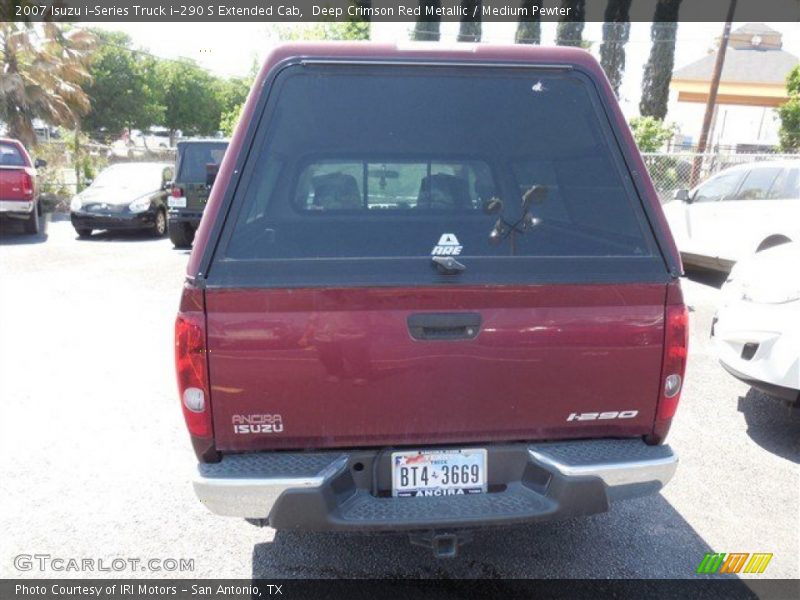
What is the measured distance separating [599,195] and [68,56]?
21.2m

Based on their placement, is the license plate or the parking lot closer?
the license plate

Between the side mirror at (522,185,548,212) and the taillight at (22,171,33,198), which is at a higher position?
the side mirror at (522,185,548,212)

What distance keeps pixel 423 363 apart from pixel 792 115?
78.1ft

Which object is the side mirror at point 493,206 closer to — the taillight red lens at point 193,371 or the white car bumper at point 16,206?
the taillight red lens at point 193,371

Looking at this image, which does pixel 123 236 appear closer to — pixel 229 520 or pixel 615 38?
pixel 229 520

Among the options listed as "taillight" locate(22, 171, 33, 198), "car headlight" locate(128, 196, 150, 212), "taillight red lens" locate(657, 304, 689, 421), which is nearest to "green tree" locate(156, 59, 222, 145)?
"taillight" locate(22, 171, 33, 198)

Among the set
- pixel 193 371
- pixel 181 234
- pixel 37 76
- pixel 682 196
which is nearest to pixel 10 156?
pixel 181 234

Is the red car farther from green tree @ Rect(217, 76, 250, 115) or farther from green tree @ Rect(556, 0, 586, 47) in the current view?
green tree @ Rect(217, 76, 250, 115)

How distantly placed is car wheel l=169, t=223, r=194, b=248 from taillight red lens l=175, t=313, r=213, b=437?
1003cm

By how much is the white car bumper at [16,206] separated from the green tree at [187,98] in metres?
42.3

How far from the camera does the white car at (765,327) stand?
3.83 metres

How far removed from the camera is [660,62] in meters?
33.2

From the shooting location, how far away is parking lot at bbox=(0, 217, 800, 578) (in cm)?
295

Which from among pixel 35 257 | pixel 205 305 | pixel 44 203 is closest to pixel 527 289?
pixel 205 305
